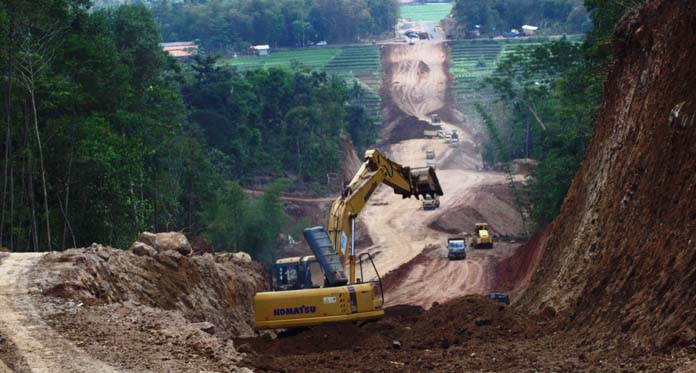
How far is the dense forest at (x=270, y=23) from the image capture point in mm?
179500

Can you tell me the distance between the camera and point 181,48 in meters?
172

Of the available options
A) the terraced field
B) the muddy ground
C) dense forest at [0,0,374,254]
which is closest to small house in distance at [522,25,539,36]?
the terraced field

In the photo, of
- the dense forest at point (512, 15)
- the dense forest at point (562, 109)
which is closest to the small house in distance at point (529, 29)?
the dense forest at point (512, 15)

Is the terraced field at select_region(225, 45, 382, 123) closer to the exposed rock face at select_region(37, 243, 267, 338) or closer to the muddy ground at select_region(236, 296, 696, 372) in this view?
the exposed rock face at select_region(37, 243, 267, 338)

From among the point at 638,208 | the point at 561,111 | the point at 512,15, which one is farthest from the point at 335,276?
the point at 512,15

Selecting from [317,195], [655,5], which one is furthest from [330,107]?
[655,5]

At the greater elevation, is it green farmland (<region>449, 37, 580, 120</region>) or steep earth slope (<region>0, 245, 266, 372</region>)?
steep earth slope (<region>0, 245, 266, 372</region>)

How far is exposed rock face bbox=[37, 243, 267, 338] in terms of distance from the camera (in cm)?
2817

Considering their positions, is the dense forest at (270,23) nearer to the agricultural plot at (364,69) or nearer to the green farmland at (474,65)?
the agricultural plot at (364,69)

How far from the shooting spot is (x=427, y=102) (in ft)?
507

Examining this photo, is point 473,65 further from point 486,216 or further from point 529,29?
point 486,216

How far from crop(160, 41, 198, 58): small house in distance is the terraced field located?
21.2 feet

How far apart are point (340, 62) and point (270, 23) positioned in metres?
18.0

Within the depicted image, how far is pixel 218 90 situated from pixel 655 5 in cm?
7611
